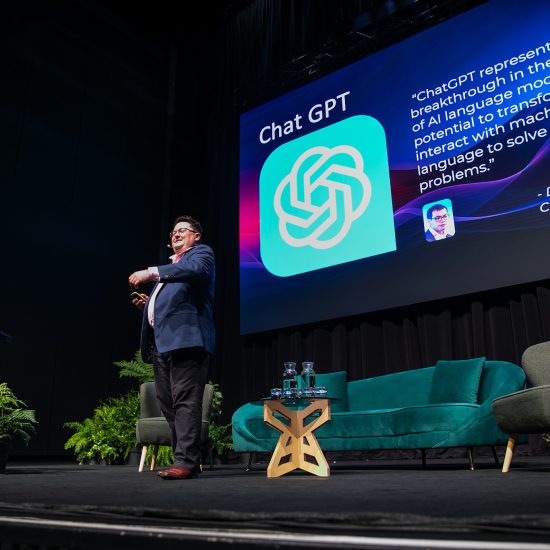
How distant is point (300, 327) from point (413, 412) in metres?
2.09

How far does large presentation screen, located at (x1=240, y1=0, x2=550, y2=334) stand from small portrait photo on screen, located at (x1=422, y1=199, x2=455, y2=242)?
0.04ft

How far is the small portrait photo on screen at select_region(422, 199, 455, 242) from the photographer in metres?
4.52

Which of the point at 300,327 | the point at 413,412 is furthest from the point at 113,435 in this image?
the point at 413,412

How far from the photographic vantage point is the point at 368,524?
3.64ft

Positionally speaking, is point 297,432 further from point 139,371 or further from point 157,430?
point 139,371

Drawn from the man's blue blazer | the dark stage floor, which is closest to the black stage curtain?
the man's blue blazer

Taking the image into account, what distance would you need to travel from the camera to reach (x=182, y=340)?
2.58m

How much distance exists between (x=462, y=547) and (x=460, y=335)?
13.2ft

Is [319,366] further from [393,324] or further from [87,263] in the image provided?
[87,263]

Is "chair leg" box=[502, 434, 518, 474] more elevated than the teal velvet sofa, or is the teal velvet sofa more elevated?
the teal velvet sofa

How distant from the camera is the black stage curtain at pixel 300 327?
14.9 feet

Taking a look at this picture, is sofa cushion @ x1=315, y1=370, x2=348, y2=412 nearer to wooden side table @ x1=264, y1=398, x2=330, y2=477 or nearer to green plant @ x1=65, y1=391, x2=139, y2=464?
wooden side table @ x1=264, y1=398, x2=330, y2=477

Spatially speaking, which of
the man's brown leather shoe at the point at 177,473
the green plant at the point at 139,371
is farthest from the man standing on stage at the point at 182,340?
the green plant at the point at 139,371

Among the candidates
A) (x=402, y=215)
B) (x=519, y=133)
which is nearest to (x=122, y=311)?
(x=402, y=215)
